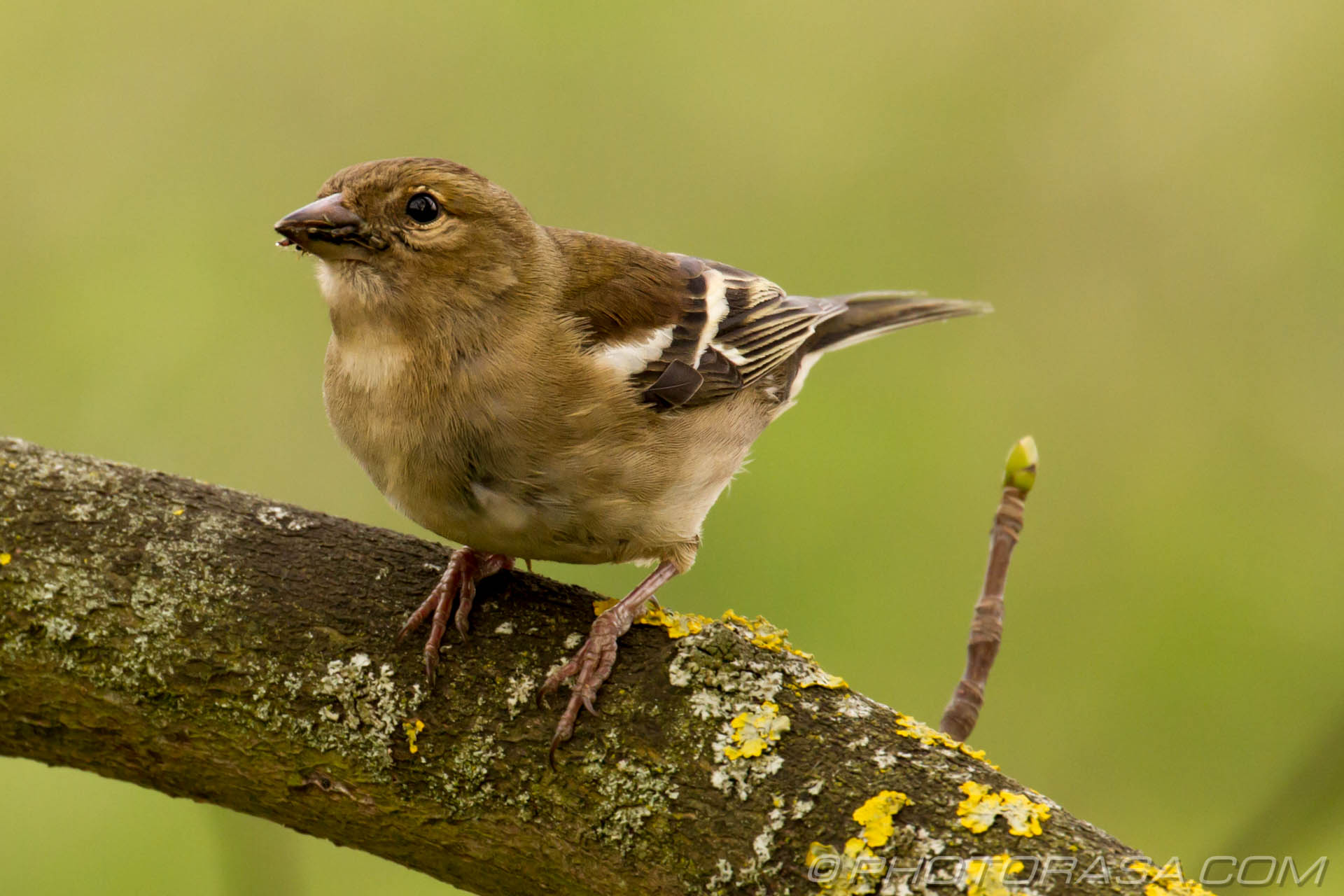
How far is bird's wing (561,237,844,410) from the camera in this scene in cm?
387

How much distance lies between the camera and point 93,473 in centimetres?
352

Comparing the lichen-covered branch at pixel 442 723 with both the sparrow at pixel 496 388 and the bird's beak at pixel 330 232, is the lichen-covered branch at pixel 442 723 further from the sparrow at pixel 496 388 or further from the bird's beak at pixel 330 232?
the bird's beak at pixel 330 232

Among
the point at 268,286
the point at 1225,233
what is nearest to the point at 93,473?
the point at 268,286

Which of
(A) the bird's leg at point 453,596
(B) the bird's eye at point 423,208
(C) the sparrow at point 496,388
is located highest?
(B) the bird's eye at point 423,208

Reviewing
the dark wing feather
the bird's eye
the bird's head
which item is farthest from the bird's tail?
the bird's eye

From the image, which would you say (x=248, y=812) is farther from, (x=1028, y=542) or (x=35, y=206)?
(x=35, y=206)

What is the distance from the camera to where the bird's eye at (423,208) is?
3.63 m

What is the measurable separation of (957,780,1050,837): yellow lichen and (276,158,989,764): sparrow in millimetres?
944

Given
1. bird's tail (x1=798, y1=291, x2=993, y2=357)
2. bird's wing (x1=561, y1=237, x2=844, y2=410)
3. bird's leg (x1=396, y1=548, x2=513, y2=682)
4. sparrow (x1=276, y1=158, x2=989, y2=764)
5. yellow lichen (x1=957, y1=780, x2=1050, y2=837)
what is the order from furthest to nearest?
bird's tail (x1=798, y1=291, x2=993, y2=357)
bird's wing (x1=561, y1=237, x2=844, y2=410)
sparrow (x1=276, y1=158, x2=989, y2=764)
bird's leg (x1=396, y1=548, x2=513, y2=682)
yellow lichen (x1=957, y1=780, x2=1050, y2=837)

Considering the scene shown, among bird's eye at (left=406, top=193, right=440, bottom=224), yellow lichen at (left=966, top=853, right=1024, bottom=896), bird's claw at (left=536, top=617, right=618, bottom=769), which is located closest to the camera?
yellow lichen at (left=966, top=853, right=1024, bottom=896)

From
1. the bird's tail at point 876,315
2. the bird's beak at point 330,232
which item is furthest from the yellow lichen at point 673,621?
the bird's tail at point 876,315

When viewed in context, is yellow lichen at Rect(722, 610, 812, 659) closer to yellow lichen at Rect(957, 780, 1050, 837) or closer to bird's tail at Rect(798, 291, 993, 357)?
yellow lichen at Rect(957, 780, 1050, 837)

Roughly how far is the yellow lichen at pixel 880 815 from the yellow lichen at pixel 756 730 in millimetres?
270

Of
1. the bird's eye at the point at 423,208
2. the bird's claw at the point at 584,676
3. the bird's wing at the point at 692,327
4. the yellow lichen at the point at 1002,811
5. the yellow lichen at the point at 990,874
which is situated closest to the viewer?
the yellow lichen at the point at 990,874
